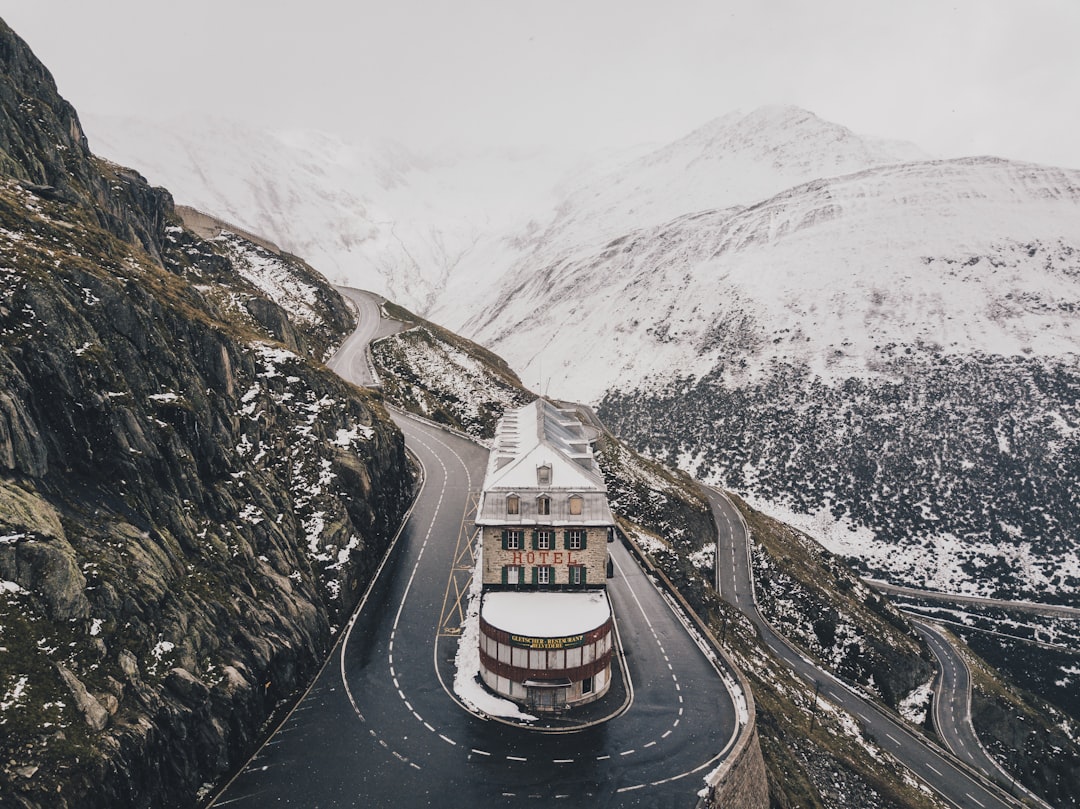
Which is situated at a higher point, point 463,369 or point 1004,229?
point 1004,229

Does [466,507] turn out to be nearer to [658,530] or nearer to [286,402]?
[286,402]

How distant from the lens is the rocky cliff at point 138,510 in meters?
20.9

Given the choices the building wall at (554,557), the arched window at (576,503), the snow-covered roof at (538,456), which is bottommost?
the building wall at (554,557)

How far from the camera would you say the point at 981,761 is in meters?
63.1

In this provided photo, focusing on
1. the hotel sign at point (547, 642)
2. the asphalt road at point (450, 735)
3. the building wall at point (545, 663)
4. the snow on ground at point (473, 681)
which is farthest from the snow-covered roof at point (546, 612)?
the asphalt road at point (450, 735)

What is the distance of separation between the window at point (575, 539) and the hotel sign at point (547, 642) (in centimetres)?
601

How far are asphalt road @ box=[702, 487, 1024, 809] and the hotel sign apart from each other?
38343 millimetres

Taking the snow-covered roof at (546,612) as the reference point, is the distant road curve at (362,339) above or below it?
above

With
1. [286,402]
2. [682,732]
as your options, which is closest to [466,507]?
[286,402]

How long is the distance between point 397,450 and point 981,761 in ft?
226

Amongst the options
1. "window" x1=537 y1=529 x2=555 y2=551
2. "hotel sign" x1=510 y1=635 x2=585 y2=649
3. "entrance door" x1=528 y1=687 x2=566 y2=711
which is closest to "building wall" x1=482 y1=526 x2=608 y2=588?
"window" x1=537 y1=529 x2=555 y2=551

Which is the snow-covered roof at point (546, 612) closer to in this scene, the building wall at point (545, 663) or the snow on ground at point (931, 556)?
the building wall at point (545, 663)

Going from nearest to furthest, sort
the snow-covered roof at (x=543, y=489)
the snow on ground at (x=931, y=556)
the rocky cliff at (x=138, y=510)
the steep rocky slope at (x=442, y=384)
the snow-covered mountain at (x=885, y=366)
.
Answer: the rocky cliff at (x=138, y=510) → the snow-covered roof at (x=543, y=489) → the steep rocky slope at (x=442, y=384) → the snow on ground at (x=931, y=556) → the snow-covered mountain at (x=885, y=366)

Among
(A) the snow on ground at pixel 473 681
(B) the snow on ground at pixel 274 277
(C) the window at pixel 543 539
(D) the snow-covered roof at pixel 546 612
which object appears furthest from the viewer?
(B) the snow on ground at pixel 274 277
